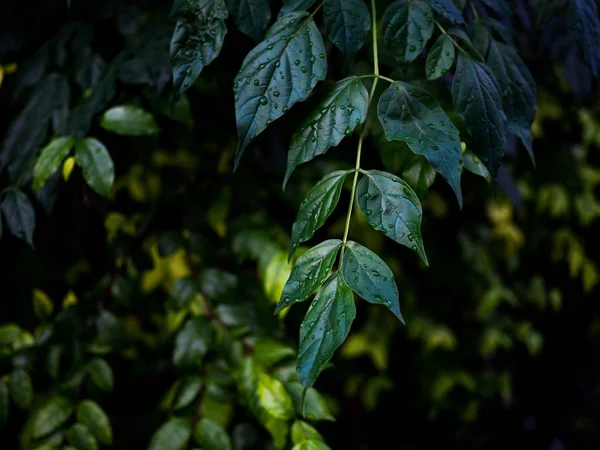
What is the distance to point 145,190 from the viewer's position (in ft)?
5.35

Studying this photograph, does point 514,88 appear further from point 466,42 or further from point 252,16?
point 252,16

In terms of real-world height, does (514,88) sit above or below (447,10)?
below

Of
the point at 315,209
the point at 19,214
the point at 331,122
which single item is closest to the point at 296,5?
the point at 331,122

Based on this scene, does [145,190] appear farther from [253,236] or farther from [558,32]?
[558,32]

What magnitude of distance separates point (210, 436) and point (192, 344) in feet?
0.57

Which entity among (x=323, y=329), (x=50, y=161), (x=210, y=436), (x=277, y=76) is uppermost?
(x=277, y=76)

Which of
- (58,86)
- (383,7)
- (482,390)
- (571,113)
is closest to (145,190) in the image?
(58,86)

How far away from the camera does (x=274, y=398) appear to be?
3.10 ft

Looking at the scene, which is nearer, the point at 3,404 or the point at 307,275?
the point at 307,275

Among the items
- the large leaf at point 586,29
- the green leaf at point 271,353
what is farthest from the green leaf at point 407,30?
the green leaf at point 271,353

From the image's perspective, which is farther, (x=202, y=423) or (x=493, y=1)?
(x=202, y=423)

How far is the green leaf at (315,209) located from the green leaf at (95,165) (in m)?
0.38

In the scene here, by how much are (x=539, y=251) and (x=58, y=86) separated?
2.06 m

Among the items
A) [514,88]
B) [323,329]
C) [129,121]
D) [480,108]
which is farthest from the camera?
[129,121]
